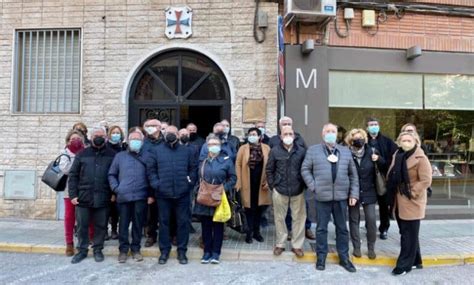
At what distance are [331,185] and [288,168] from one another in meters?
0.66

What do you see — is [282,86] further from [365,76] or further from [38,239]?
[38,239]

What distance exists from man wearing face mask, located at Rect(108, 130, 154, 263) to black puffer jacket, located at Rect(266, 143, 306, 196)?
6.18 feet

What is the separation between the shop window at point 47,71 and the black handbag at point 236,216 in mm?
4536

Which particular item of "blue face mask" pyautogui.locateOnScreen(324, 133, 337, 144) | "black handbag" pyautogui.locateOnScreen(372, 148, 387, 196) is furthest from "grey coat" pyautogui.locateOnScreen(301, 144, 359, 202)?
"black handbag" pyautogui.locateOnScreen(372, 148, 387, 196)

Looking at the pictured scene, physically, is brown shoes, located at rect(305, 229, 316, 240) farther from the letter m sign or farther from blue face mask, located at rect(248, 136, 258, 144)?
the letter m sign

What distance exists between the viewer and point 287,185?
5555mm

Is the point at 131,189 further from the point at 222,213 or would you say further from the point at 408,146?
the point at 408,146

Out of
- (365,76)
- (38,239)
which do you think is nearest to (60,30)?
(38,239)

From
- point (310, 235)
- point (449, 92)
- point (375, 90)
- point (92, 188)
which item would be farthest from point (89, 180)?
point (449, 92)

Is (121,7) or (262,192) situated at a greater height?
(121,7)

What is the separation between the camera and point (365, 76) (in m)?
8.32

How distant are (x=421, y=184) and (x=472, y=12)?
5620 millimetres

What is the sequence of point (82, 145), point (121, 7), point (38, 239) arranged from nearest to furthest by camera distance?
point (82, 145)
point (38, 239)
point (121, 7)

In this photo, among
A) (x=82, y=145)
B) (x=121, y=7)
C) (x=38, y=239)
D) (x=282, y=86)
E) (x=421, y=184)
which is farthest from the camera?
(x=121, y=7)
